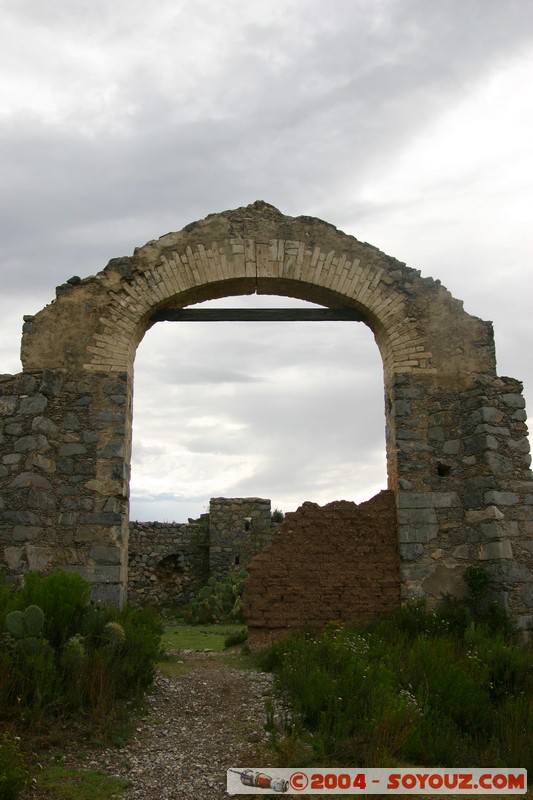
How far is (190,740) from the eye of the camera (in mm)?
4836

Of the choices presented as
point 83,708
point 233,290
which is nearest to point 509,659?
point 83,708

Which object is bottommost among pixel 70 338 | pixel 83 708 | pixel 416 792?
pixel 416 792

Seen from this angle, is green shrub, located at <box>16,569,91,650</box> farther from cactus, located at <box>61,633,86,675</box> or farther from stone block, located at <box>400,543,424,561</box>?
stone block, located at <box>400,543,424,561</box>

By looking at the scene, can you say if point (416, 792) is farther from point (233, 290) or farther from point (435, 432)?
point (233, 290)

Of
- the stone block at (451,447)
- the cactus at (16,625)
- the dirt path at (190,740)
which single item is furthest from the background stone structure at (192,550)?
the cactus at (16,625)

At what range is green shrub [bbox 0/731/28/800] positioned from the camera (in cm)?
368

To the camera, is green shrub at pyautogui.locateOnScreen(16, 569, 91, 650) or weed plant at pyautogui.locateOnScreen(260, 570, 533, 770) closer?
weed plant at pyautogui.locateOnScreen(260, 570, 533, 770)

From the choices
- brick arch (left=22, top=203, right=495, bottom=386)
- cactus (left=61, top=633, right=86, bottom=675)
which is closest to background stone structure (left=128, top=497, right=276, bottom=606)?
brick arch (left=22, top=203, right=495, bottom=386)

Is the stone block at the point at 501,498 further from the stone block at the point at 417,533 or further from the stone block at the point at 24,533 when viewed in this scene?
the stone block at the point at 24,533

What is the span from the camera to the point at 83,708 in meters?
4.87

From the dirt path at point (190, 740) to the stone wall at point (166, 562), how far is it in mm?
9743

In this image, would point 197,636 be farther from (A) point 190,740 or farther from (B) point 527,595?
(A) point 190,740

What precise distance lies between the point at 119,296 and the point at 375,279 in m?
3.13

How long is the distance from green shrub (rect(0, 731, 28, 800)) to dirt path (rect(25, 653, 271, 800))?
0.18m
